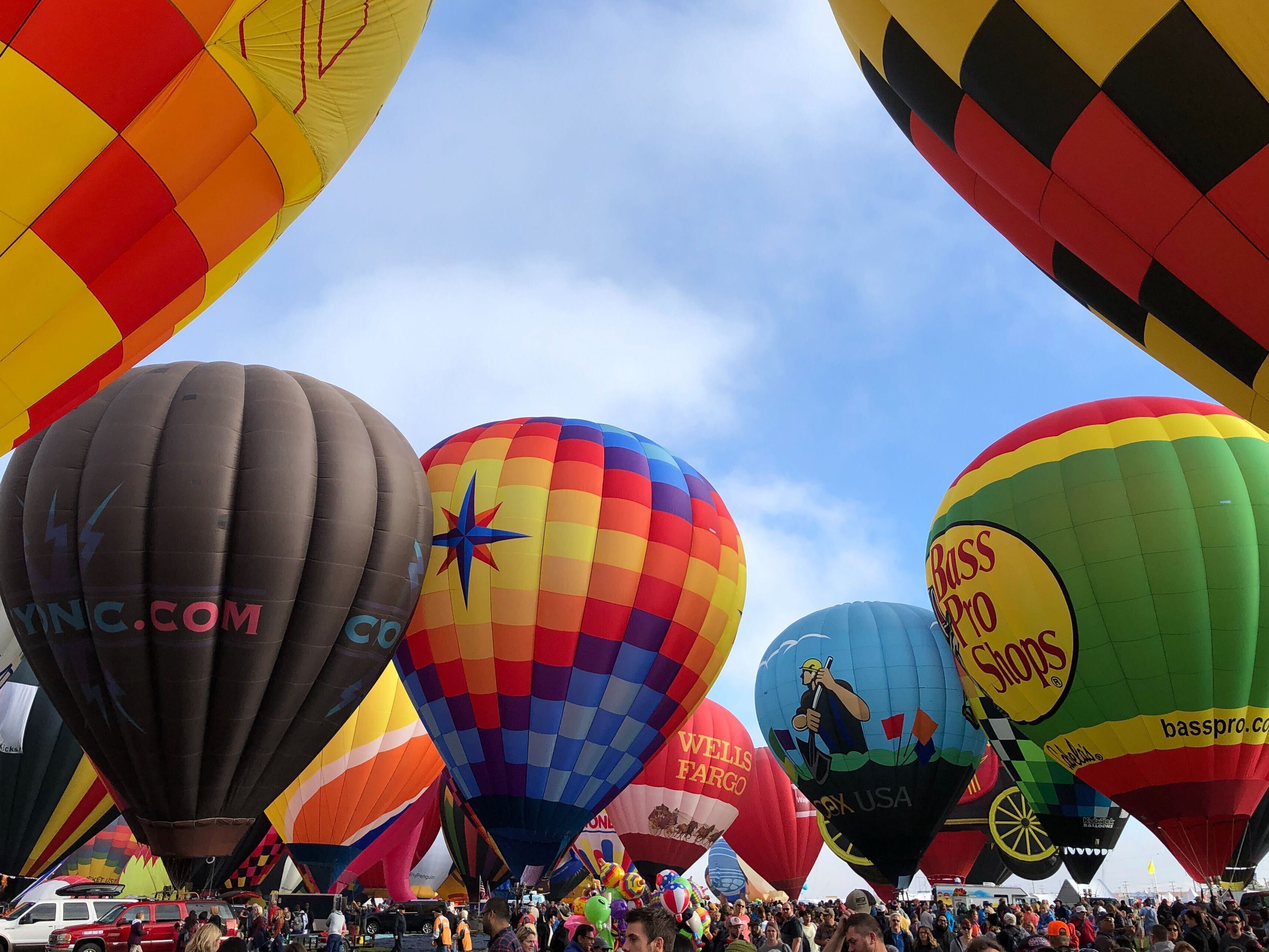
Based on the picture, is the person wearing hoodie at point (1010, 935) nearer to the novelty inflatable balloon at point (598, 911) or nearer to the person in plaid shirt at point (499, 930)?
the novelty inflatable balloon at point (598, 911)

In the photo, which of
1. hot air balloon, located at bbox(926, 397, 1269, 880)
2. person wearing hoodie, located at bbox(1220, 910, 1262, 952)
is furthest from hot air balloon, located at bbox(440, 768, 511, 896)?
person wearing hoodie, located at bbox(1220, 910, 1262, 952)

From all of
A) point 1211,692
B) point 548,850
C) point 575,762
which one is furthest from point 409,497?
point 1211,692

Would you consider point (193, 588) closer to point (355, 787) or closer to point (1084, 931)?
point (355, 787)

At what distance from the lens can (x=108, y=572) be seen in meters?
9.53

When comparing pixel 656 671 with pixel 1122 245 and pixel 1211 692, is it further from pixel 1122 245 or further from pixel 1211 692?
pixel 1122 245

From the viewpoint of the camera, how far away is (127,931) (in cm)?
1155

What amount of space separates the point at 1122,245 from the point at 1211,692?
26.2 feet

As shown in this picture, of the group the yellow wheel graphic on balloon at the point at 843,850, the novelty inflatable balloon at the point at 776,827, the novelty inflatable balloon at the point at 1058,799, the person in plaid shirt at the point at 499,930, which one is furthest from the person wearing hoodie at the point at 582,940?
the novelty inflatable balloon at the point at 776,827

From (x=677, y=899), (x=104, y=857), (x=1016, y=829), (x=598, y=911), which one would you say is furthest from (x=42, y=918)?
(x=1016, y=829)

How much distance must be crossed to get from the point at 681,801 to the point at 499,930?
16742 millimetres

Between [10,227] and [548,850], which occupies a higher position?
[10,227]

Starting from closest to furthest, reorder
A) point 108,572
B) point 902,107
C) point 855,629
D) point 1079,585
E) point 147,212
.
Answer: point 147,212
point 902,107
point 108,572
point 1079,585
point 855,629

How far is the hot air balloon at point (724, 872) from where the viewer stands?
4019cm

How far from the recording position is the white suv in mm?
12430
